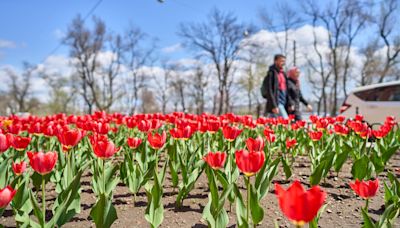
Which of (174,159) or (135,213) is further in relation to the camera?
(174,159)

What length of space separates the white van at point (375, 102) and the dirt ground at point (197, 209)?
5.50m

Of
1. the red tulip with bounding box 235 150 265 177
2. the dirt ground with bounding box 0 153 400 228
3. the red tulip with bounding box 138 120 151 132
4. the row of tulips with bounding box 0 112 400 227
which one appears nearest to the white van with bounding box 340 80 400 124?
the row of tulips with bounding box 0 112 400 227

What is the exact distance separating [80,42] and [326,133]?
2855 cm

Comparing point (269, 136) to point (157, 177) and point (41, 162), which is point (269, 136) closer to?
point (157, 177)

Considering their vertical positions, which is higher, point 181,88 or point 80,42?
point 80,42

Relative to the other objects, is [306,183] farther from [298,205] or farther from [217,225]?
[298,205]

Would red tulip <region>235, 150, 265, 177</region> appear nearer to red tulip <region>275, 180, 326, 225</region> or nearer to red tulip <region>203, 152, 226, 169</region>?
red tulip <region>203, 152, 226, 169</region>

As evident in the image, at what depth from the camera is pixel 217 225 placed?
1561 mm

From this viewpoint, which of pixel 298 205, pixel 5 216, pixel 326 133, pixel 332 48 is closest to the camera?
pixel 298 205

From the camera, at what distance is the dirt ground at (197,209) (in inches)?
78.5

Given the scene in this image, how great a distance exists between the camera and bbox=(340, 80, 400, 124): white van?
750cm

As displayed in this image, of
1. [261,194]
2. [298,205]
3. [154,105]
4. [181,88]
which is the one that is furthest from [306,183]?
[154,105]

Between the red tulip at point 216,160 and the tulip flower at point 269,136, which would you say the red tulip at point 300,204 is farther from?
the tulip flower at point 269,136

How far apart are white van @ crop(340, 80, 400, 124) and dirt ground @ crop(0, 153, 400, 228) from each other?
217 inches
